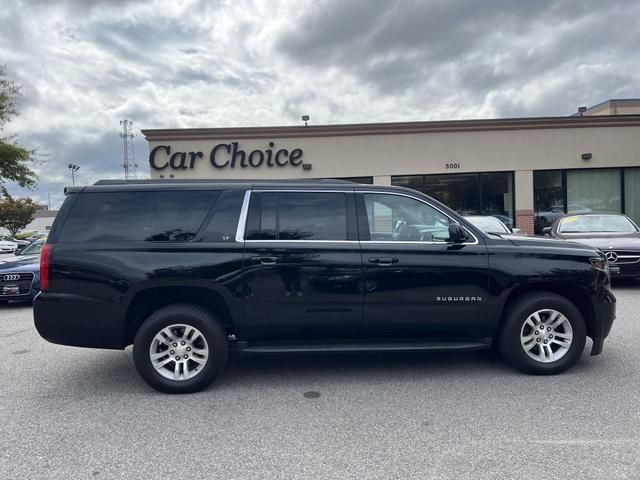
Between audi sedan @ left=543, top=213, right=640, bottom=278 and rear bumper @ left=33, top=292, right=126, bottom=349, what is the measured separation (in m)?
7.85

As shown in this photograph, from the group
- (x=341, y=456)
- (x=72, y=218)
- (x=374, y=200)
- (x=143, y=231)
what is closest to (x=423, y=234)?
(x=374, y=200)

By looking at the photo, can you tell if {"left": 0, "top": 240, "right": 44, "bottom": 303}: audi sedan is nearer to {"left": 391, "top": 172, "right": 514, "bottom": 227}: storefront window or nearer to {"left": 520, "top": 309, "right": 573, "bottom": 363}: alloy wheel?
{"left": 520, "top": 309, "right": 573, "bottom": 363}: alloy wheel

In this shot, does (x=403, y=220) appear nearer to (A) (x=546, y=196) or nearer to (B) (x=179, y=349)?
(B) (x=179, y=349)

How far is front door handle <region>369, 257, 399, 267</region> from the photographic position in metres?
4.39

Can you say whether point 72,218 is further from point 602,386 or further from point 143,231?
point 602,386

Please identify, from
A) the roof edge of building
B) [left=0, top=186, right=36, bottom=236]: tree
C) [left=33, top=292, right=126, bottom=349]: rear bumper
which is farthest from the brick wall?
[left=0, top=186, right=36, bottom=236]: tree

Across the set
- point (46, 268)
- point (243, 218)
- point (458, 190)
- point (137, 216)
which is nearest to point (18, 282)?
point (46, 268)

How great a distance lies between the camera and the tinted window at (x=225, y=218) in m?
4.34

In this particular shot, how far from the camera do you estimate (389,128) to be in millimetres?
17594

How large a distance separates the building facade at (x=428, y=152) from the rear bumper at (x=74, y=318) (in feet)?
45.2

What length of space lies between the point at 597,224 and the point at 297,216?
8581mm

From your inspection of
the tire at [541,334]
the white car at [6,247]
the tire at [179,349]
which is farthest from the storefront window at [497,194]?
the white car at [6,247]

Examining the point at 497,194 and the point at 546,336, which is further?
the point at 497,194

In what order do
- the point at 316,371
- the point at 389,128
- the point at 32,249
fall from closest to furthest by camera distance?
the point at 316,371
the point at 32,249
the point at 389,128
